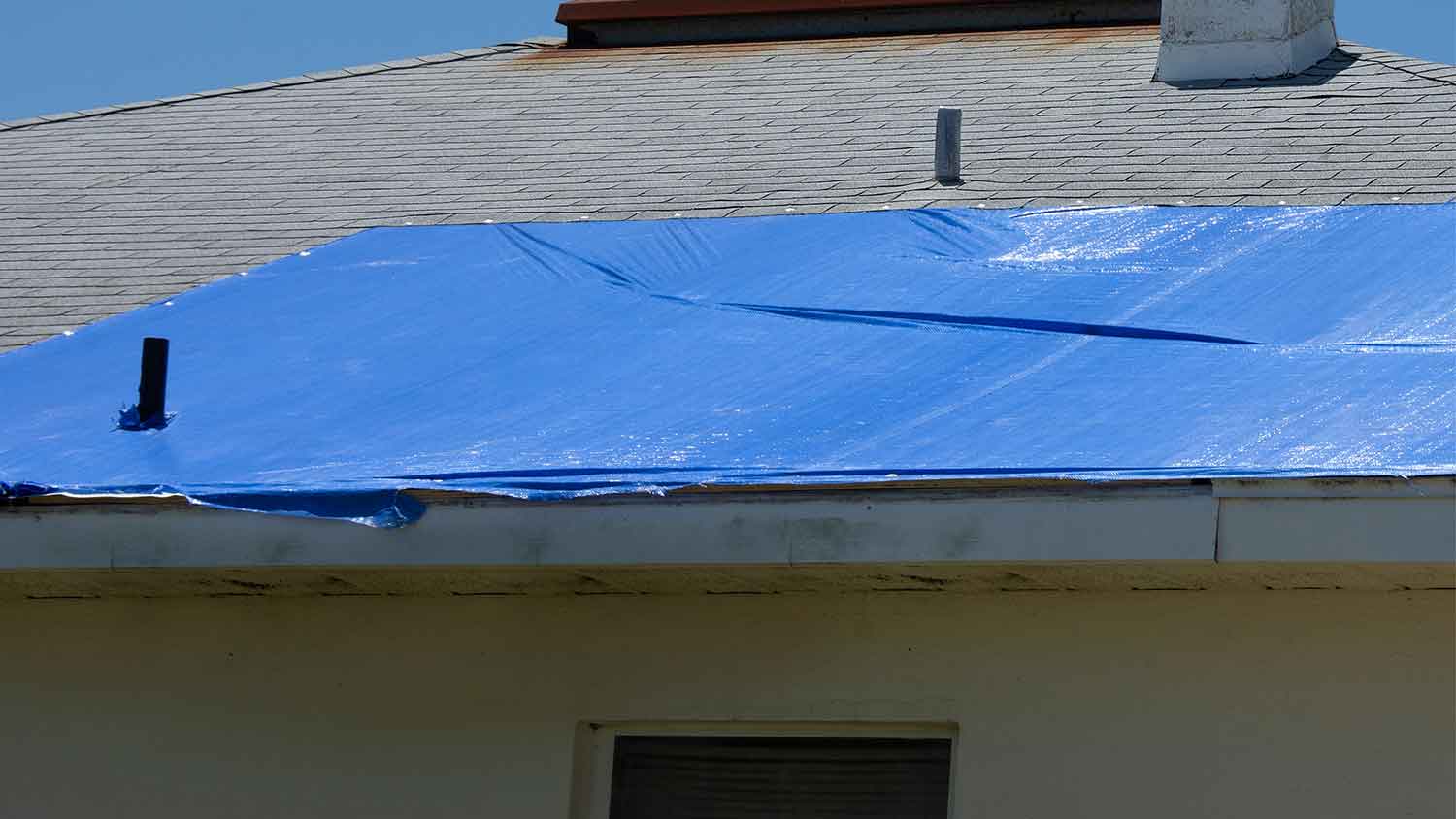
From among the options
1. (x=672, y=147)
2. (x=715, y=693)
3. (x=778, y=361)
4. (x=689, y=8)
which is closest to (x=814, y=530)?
(x=715, y=693)

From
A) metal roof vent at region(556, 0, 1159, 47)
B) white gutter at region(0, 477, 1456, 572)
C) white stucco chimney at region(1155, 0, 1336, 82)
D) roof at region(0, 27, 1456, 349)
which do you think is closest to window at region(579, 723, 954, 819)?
white gutter at region(0, 477, 1456, 572)

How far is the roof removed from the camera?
303 inches

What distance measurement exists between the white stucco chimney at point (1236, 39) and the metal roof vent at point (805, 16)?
1.77 metres

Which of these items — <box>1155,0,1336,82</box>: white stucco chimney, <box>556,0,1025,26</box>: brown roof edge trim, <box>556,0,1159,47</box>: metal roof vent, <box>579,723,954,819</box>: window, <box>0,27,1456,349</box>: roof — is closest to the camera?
<box>579,723,954,819</box>: window

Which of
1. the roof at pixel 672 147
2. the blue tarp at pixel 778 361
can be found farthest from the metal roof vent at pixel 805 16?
the blue tarp at pixel 778 361

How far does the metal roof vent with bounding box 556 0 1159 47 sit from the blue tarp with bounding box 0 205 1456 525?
Result: 13.6 ft

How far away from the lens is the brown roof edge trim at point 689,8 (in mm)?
11352

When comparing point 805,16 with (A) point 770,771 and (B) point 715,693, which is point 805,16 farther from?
(A) point 770,771

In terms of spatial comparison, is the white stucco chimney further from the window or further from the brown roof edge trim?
the window

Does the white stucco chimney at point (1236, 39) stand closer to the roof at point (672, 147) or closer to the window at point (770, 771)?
the roof at point (672, 147)

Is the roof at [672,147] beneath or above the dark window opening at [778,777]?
above

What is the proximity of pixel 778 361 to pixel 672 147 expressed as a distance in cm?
341

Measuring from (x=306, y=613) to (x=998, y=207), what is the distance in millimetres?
3117

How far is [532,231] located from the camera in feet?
25.1
